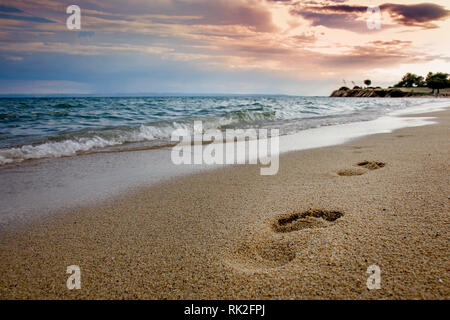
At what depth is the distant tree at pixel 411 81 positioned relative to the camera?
8800cm

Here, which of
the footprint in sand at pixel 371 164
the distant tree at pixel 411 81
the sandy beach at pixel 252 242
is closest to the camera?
the sandy beach at pixel 252 242

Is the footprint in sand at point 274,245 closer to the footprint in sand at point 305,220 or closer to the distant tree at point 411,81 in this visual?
the footprint in sand at point 305,220

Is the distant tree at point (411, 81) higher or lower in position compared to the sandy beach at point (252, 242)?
higher

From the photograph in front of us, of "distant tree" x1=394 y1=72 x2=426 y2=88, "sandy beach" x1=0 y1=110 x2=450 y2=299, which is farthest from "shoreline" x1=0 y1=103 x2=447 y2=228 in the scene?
"distant tree" x1=394 y1=72 x2=426 y2=88

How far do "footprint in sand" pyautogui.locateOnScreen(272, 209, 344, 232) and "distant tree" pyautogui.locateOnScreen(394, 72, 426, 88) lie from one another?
355ft

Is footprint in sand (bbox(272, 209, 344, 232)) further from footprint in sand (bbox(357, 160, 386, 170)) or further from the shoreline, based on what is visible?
the shoreline

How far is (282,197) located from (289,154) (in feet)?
7.50

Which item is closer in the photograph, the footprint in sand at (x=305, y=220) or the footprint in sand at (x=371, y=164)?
the footprint in sand at (x=305, y=220)

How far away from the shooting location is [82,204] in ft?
9.36

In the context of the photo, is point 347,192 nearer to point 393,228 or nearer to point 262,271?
point 393,228

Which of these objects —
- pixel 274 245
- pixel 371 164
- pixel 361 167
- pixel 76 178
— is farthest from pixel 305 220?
pixel 76 178

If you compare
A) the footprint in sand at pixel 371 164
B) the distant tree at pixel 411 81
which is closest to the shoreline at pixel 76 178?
the footprint in sand at pixel 371 164

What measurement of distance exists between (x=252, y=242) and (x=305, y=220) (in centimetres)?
52
